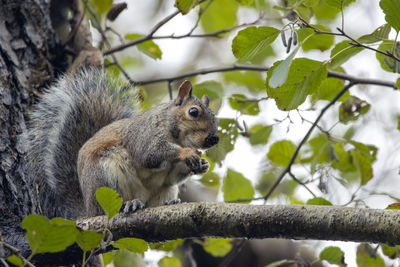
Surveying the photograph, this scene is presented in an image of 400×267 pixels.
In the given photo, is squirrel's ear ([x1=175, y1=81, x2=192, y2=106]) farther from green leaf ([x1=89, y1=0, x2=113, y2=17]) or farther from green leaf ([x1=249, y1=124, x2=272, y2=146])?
green leaf ([x1=89, y1=0, x2=113, y2=17])

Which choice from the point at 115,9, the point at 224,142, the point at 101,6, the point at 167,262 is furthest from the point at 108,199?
the point at 101,6

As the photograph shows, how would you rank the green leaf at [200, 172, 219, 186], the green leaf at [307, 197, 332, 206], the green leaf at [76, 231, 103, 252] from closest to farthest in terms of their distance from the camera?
the green leaf at [76, 231, 103, 252]
the green leaf at [307, 197, 332, 206]
the green leaf at [200, 172, 219, 186]

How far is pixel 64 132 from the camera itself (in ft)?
8.34

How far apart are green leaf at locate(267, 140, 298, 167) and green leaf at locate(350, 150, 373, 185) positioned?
35 cm

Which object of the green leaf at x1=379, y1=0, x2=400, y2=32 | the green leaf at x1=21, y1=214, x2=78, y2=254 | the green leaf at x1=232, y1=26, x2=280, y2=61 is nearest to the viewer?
the green leaf at x1=21, y1=214, x2=78, y2=254

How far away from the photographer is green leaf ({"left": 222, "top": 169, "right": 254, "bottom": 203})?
7.84 ft

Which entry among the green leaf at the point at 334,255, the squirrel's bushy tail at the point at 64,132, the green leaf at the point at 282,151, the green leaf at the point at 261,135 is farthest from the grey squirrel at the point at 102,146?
the green leaf at the point at 334,255

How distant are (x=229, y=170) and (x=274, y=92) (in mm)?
861

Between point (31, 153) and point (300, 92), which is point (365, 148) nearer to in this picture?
point (300, 92)

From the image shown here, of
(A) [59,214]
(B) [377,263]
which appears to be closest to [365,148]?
(B) [377,263]

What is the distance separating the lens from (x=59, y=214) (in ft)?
8.00

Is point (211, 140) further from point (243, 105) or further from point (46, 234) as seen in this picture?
point (46, 234)

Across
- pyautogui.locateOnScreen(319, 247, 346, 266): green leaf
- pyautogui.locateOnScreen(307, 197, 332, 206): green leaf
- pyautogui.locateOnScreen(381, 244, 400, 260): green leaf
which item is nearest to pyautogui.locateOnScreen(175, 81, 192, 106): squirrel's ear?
pyautogui.locateOnScreen(307, 197, 332, 206): green leaf

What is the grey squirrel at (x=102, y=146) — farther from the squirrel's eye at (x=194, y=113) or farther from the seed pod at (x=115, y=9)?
the seed pod at (x=115, y=9)
